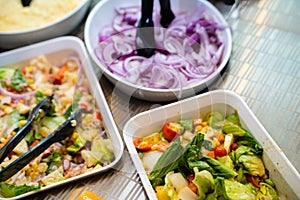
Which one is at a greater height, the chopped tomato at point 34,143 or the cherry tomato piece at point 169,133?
the cherry tomato piece at point 169,133

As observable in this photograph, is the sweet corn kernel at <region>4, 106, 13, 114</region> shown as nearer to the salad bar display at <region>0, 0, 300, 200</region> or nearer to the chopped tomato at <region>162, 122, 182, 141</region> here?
the salad bar display at <region>0, 0, 300, 200</region>

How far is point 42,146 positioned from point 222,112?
47cm

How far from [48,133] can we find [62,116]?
0.23 feet

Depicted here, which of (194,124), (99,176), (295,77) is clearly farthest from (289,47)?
(99,176)

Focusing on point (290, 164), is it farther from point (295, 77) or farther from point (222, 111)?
point (295, 77)

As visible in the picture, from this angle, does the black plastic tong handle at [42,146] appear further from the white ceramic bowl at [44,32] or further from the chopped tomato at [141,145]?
the white ceramic bowl at [44,32]

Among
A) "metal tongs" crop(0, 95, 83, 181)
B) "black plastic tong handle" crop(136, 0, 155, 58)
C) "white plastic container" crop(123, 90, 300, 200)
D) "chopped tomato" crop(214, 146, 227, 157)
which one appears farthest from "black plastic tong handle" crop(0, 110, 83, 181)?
"chopped tomato" crop(214, 146, 227, 157)

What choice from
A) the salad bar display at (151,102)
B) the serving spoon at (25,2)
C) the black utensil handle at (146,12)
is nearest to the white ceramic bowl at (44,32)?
the salad bar display at (151,102)

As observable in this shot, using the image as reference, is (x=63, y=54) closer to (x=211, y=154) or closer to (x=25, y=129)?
(x=25, y=129)

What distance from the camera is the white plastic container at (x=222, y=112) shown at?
1019mm

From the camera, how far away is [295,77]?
1.27 m

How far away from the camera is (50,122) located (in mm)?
1179

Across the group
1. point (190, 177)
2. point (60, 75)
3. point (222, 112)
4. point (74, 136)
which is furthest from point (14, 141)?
point (222, 112)

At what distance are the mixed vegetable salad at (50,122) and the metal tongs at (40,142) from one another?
2 cm
